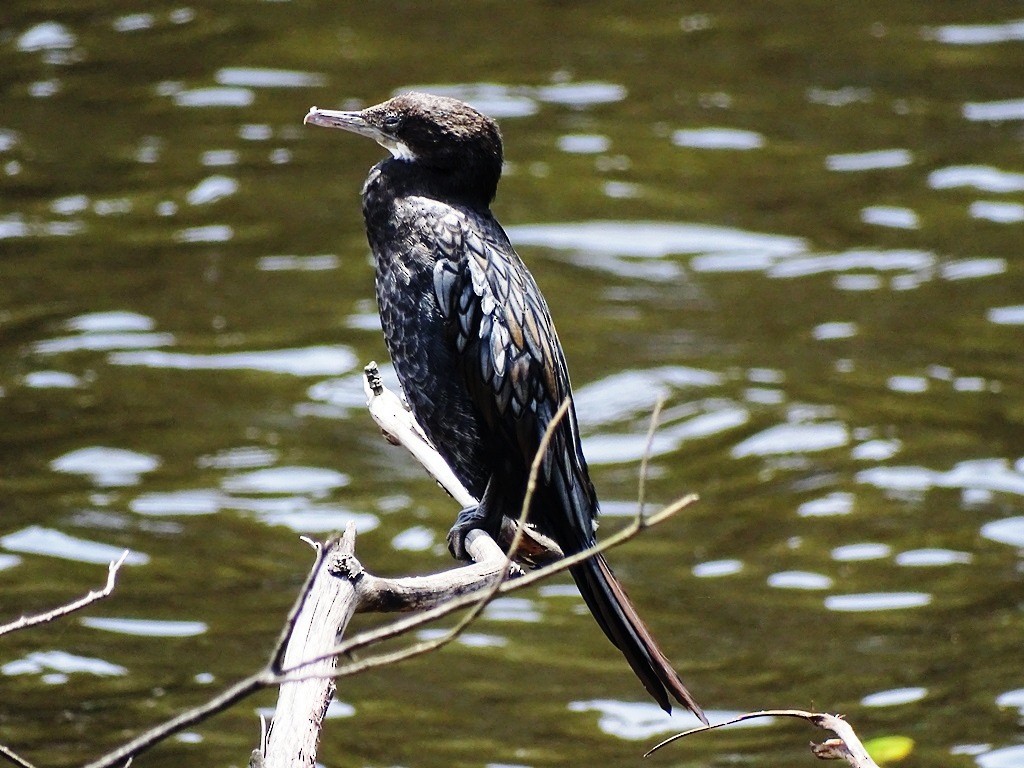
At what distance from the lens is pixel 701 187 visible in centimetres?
1024

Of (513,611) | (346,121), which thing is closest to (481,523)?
(346,121)

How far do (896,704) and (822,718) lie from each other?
3282mm

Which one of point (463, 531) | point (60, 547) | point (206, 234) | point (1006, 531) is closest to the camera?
point (463, 531)

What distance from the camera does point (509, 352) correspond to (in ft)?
12.9

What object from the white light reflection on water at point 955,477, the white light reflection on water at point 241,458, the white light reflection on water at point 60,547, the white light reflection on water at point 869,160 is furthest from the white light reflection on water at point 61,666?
the white light reflection on water at point 869,160

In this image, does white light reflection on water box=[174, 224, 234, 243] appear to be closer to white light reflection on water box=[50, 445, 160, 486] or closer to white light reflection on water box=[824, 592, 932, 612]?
white light reflection on water box=[50, 445, 160, 486]

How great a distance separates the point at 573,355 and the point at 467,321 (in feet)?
15.2

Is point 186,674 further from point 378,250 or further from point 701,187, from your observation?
point 701,187

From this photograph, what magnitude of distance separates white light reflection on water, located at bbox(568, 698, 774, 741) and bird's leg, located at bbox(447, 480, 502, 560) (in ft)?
7.18

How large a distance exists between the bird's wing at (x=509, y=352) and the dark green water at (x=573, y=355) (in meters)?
2.26

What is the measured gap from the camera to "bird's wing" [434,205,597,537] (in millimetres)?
3910

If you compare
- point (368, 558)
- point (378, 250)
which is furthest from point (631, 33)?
point (378, 250)

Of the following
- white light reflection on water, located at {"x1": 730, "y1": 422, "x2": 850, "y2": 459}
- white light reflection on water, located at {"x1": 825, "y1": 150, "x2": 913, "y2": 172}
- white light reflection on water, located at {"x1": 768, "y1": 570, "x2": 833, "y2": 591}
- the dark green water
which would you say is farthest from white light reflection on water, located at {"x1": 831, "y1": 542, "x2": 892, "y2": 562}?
white light reflection on water, located at {"x1": 825, "y1": 150, "x2": 913, "y2": 172}

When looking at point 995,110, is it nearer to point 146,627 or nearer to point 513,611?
point 513,611
